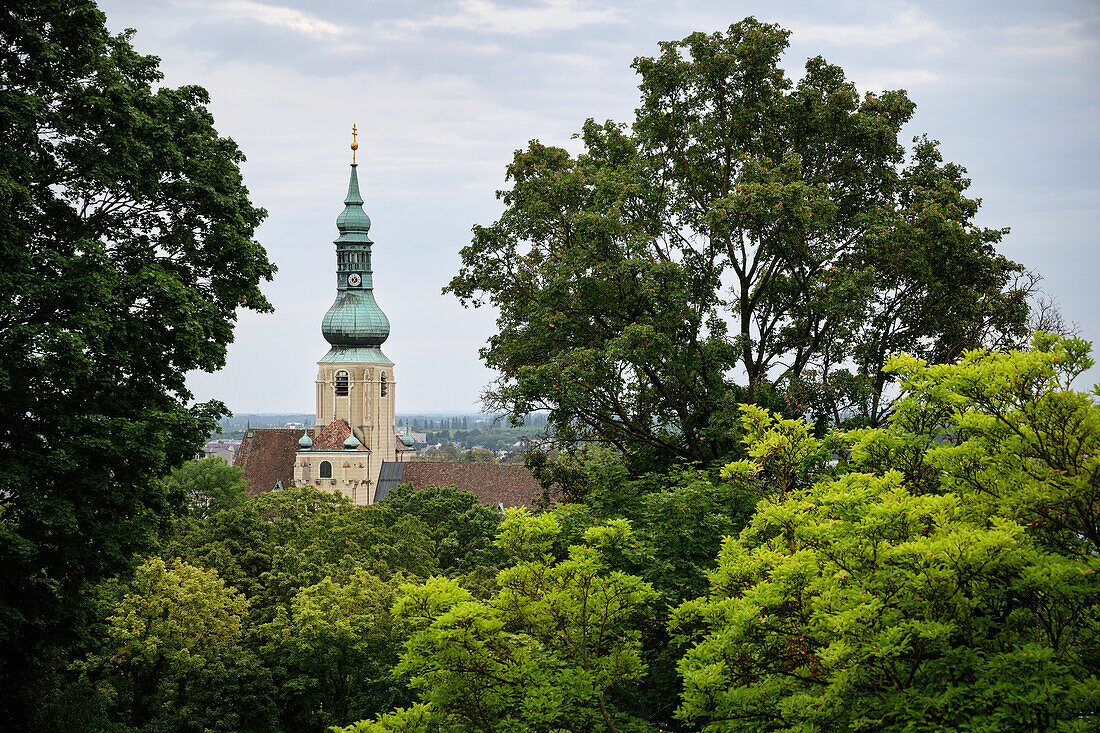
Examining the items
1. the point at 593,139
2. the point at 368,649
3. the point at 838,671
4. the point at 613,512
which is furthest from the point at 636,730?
the point at 593,139

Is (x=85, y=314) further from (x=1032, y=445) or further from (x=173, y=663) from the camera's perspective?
(x=1032, y=445)

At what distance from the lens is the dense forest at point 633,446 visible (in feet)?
24.7

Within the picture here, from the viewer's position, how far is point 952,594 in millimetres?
7203

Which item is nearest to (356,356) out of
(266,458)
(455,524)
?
(266,458)

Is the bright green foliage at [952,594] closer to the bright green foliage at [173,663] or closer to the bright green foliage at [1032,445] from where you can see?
the bright green foliage at [1032,445]

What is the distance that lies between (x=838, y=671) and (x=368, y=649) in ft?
46.2

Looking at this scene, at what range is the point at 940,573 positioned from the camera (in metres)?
7.05

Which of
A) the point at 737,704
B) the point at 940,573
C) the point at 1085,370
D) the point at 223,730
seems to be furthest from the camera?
the point at 223,730

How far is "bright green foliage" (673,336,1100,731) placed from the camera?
691cm

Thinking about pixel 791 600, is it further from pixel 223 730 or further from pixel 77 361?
pixel 223 730

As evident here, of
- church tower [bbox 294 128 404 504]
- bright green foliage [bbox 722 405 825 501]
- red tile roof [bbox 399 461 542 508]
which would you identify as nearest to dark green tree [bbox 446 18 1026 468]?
bright green foliage [bbox 722 405 825 501]

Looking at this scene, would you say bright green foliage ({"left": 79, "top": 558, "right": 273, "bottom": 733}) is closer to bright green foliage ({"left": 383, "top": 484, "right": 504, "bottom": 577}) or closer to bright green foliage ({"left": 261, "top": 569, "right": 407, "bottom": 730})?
bright green foliage ({"left": 261, "top": 569, "right": 407, "bottom": 730})

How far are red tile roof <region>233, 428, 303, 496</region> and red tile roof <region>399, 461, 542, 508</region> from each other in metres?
13.3

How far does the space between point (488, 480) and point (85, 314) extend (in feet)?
177
